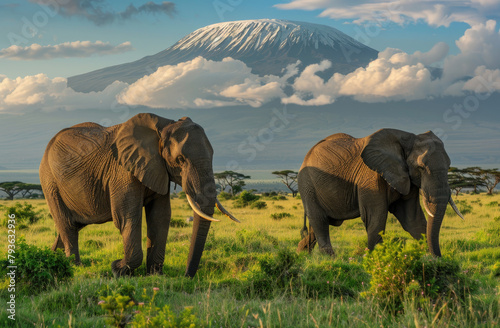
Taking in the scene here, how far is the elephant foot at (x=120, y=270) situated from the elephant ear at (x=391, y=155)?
550cm

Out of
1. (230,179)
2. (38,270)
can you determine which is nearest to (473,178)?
(230,179)

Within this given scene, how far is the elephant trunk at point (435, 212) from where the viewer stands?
472 inches

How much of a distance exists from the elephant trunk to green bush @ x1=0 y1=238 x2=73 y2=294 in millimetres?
7328

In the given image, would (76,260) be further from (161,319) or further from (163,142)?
(161,319)

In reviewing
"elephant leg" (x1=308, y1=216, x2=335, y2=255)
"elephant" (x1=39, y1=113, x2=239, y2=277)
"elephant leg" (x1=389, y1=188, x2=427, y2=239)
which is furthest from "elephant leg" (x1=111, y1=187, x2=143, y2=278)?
"elephant leg" (x1=389, y1=188, x2=427, y2=239)

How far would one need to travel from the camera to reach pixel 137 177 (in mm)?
9727

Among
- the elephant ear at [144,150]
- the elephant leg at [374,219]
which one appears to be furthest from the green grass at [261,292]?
the elephant ear at [144,150]

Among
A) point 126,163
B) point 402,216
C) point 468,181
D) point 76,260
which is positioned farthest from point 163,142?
point 468,181

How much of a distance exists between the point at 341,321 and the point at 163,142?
4419 mm

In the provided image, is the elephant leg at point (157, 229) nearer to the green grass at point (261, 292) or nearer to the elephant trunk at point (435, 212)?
the green grass at point (261, 292)

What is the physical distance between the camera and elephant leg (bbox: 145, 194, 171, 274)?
34.1ft

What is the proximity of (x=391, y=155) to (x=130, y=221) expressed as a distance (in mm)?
5703

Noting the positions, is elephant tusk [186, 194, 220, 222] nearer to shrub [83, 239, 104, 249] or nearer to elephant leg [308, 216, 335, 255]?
elephant leg [308, 216, 335, 255]

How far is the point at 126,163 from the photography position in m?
9.88
